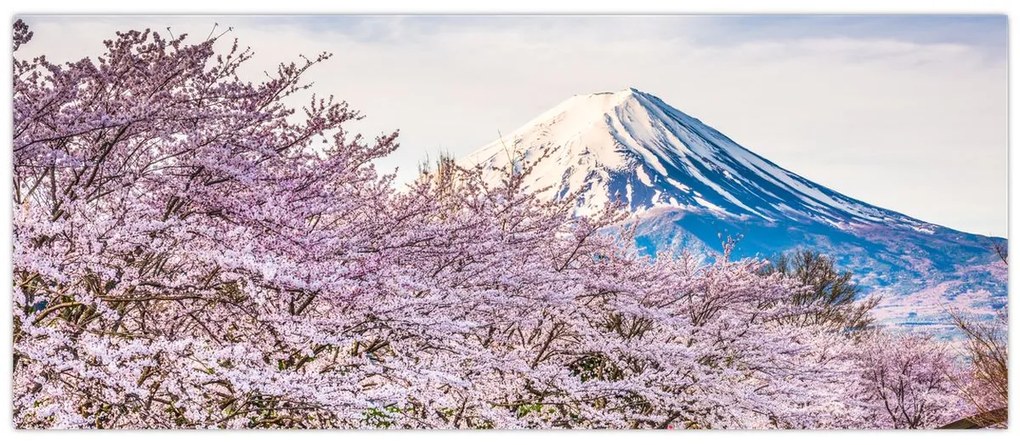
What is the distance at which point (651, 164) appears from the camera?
9.09m

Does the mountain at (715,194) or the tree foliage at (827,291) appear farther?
the tree foliage at (827,291)

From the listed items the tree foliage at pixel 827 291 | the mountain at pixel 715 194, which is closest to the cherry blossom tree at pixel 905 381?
the tree foliage at pixel 827 291

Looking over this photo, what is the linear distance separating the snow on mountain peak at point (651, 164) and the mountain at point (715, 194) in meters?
0.01

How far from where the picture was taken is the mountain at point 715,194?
603 cm

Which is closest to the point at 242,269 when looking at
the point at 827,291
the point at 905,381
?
the point at 905,381

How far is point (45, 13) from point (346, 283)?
267cm

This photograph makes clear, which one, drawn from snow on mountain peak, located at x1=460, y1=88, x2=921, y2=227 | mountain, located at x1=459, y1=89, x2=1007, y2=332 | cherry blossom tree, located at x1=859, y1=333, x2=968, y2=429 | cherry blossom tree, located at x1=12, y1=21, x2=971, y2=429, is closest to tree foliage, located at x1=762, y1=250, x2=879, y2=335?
cherry blossom tree, located at x1=859, y1=333, x2=968, y2=429

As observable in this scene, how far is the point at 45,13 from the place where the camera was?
500 centimetres

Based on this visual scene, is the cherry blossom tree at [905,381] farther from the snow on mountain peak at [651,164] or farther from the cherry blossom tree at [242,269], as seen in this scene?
the cherry blossom tree at [242,269]

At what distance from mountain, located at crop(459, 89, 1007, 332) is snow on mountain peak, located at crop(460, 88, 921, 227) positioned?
1cm

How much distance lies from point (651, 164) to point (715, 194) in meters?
1.52

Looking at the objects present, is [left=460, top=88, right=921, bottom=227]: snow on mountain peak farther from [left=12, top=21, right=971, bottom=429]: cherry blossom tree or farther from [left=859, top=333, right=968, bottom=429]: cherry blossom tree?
[left=859, top=333, right=968, bottom=429]: cherry blossom tree

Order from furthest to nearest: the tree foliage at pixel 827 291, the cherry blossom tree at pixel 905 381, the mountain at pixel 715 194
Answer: the tree foliage at pixel 827 291, the cherry blossom tree at pixel 905 381, the mountain at pixel 715 194

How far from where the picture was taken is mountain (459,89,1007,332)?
6.03 m
